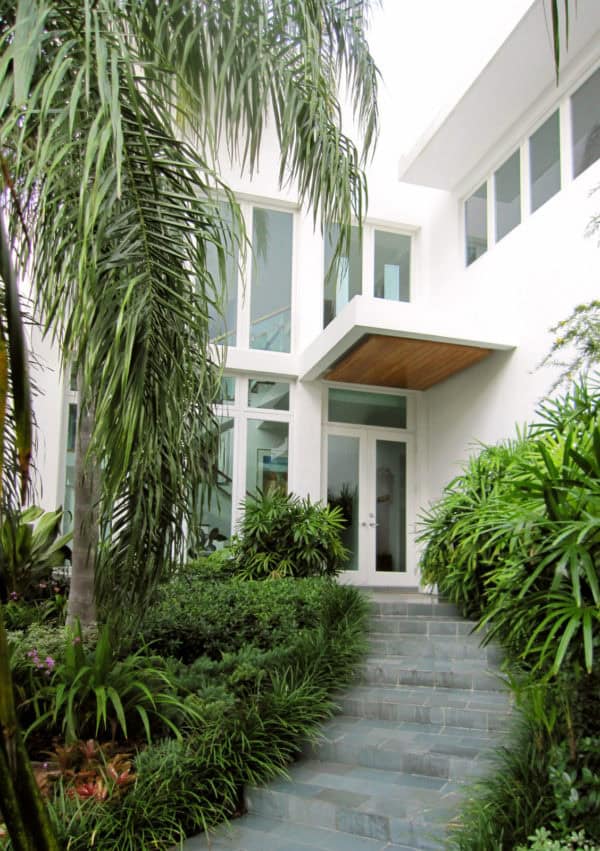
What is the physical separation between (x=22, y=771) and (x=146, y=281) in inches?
105

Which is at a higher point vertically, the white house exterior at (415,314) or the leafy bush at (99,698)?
the white house exterior at (415,314)

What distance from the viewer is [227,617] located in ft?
19.1

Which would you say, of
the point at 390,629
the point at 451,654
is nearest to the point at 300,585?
the point at 390,629

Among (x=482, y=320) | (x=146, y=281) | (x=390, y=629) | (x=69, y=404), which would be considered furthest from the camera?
(x=69, y=404)

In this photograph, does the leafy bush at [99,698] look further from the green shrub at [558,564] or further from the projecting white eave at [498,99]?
the projecting white eave at [498,99]

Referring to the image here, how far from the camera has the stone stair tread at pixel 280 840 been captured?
132 inches

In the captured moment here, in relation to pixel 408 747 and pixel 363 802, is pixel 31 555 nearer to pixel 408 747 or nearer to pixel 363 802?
pixel 408 747

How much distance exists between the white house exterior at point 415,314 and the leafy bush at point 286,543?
109 cm

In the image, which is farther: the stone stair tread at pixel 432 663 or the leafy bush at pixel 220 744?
the stone stair tread at pixel 432 663

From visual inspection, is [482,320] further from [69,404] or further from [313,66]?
[69,404]

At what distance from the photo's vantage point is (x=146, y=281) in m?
3.42

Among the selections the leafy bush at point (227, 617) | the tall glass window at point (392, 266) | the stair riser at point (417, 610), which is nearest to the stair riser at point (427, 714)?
the leafy bush at point (227, 617)

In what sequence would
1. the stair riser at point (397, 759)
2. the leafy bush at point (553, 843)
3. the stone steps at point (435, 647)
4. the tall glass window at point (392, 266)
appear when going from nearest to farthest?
the leafy bush at point (553, 843) → the stair riser at point (397, 759) → the stone steps at point (435, 647) → the tall glass window at point (392, 266)

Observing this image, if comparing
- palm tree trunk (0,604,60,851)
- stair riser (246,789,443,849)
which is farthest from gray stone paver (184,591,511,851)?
palm tree trunk (0,604,60,851)
